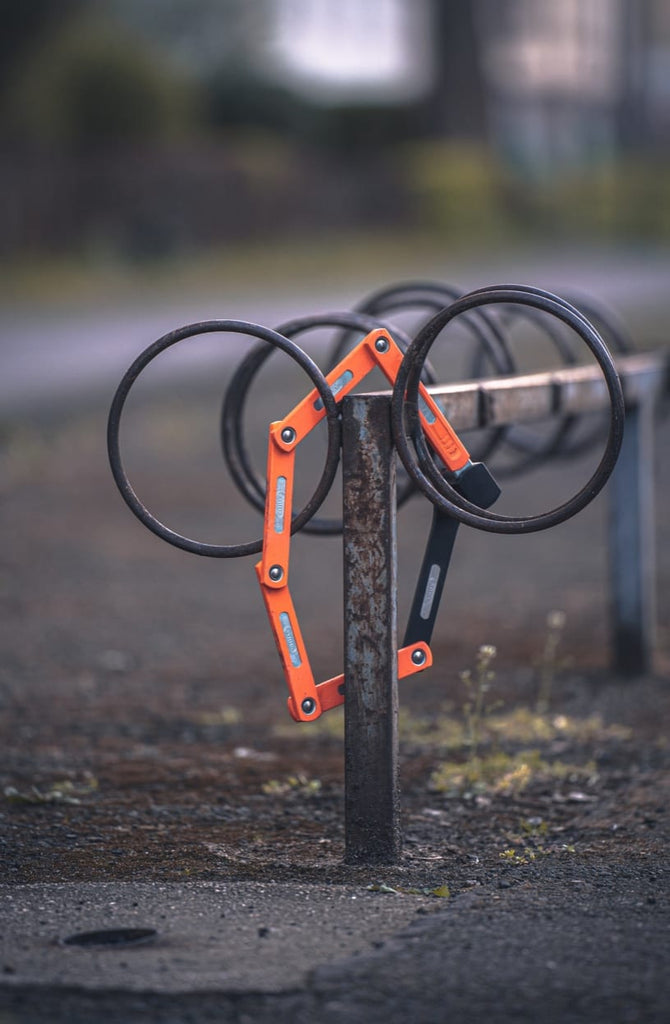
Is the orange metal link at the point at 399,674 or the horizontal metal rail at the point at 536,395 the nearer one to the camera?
the orange metal link at the point at 399,674

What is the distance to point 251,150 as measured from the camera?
30.8 m

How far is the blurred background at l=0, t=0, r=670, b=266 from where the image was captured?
26375 millimetres

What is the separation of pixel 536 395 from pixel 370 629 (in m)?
1.22

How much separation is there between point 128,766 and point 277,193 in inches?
992

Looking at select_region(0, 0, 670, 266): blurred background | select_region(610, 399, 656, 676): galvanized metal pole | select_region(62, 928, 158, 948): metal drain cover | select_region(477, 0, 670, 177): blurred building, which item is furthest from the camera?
select_region(477, 0, 670, 177): blurred building

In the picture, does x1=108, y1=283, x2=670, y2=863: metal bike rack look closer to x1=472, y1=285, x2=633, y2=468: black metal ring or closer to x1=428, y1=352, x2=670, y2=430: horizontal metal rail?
x1=428, y1=352, x2=670, y2=430: horizontal metal rail

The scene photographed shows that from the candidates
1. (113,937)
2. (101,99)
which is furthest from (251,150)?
(113,937)

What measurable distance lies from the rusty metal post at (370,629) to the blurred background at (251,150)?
69.9 ft

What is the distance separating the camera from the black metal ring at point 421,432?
3.56 m

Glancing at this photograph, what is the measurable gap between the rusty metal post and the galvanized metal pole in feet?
7.75

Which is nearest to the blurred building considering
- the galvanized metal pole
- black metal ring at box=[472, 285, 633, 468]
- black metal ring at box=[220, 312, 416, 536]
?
black metal ring at box=[472, 285, 633, 468]

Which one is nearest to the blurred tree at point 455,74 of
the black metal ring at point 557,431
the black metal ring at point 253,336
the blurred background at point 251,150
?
the blurred background at point 251,150

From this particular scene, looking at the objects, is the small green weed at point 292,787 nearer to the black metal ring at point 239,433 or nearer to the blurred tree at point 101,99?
the black metal ring at point 239,433

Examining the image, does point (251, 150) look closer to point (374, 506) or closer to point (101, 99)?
point (101, 99)
